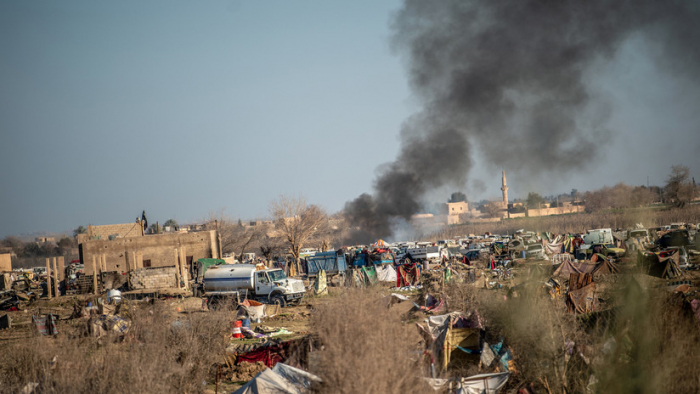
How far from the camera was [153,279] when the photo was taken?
29844 mm

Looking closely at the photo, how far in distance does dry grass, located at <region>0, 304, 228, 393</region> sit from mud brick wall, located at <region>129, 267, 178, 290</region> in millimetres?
17406

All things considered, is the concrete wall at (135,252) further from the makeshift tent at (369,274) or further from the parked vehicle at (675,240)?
the parked vehicle at (675,240)

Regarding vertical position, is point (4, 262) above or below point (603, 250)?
above

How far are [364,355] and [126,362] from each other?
14.9 feet

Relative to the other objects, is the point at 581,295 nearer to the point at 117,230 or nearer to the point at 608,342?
the point at 608,342

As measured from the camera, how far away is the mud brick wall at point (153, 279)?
2970 centimetres

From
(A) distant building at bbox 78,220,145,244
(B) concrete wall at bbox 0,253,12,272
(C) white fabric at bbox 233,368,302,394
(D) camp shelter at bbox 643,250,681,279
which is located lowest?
(D) camp shelter at bbox 643,250,681,279

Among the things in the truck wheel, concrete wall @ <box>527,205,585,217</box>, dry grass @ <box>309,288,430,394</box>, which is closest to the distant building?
the truck wheel

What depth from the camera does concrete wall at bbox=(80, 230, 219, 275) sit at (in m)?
36.5

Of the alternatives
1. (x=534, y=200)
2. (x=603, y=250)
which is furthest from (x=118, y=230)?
(x=534, y=200)

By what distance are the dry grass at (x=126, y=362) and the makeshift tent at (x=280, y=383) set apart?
1.48 metres

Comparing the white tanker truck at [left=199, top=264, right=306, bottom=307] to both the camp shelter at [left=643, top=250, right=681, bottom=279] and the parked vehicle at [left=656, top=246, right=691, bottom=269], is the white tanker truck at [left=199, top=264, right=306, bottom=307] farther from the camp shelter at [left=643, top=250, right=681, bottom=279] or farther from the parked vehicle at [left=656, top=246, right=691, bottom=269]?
the parked vehicle at [left=656, top=246, right=691, bottom=269]

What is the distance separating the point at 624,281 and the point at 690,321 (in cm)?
170

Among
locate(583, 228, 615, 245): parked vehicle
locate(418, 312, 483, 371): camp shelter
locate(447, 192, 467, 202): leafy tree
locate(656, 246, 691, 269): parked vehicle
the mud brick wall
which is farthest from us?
locate(447, 192, 467, 202): leafy tree
